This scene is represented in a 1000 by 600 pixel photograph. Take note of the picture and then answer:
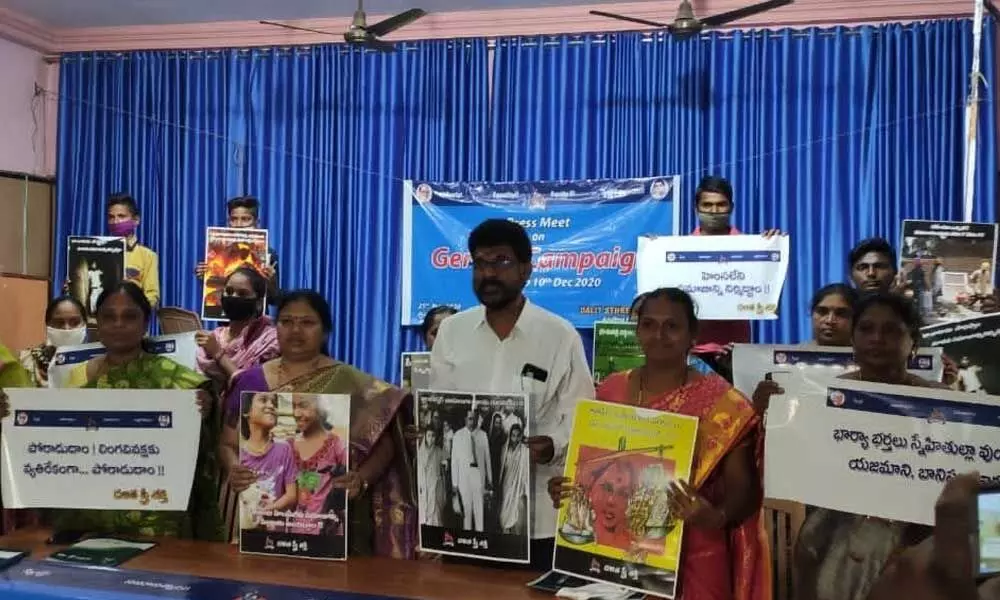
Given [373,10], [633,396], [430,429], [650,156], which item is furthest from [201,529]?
[373,10]

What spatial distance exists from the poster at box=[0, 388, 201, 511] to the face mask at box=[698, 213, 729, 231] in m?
3.19

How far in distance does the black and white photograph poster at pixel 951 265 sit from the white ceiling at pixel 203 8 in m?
2.91

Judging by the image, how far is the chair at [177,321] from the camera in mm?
5262

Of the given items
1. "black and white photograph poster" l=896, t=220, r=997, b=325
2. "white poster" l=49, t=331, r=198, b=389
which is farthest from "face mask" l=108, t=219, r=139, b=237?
"black and white photograph poster" l=896, t=220, r=997, b=325

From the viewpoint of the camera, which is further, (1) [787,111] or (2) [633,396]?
(1) [787,111]

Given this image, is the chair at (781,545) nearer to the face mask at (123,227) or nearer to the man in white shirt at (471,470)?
the man in white shirt at (471,470)

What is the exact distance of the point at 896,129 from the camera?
584 centimetres

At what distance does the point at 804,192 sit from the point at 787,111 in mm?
563

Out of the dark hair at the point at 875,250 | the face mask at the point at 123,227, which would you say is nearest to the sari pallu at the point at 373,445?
the dark hair at the point at 875,250

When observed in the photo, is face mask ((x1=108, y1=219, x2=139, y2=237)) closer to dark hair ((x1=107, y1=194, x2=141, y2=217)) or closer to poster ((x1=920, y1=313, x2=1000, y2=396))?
dark hair ((x1=107, y1=194, x2=141, y2=217))

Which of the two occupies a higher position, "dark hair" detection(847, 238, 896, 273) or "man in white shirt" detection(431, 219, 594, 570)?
"dark hair" detection(847, 238, 896, 273)

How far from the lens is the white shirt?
7.53 ft

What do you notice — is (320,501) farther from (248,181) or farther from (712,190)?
(248,181)

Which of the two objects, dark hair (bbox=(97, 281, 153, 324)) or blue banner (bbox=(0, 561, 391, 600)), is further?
dark hair (bbox=(97, 281, 153, 324))
